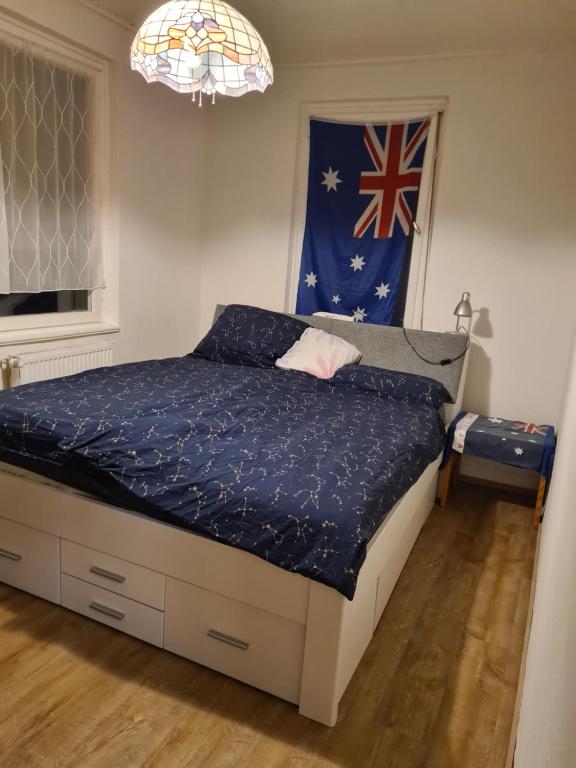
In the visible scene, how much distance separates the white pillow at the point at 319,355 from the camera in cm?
317

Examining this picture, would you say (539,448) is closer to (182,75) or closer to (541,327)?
(541,327)

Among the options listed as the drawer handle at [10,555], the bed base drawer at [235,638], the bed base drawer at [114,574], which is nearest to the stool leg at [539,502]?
the bed base drawer at [235,638]

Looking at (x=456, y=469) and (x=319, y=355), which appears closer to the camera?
(x=319, y=355)

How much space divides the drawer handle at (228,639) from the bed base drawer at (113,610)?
0.20 meters

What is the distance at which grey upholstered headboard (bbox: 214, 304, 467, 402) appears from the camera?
319 centimetres

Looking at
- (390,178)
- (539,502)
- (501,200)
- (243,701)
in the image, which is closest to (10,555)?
(243,701)

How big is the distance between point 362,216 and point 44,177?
1911 millimetres

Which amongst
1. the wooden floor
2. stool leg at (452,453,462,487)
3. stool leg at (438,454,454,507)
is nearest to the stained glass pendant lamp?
the wooden floor

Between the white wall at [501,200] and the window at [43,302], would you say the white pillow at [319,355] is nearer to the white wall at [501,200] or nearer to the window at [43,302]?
the white wall at [501,200]

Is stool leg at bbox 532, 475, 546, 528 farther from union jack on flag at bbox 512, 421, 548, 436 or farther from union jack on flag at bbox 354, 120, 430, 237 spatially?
union jack on flag at bbox 354, 120, 430, 237

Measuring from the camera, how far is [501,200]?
3.28 metres

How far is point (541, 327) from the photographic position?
328cm

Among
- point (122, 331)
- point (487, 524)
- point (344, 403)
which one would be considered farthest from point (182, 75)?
point (487, 524)

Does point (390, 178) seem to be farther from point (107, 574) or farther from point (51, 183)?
point (107, 574)
